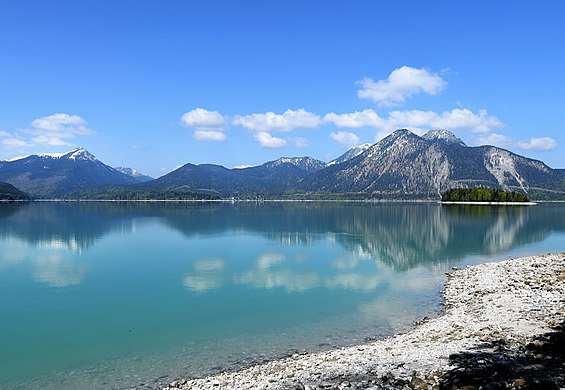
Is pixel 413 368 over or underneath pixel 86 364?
over

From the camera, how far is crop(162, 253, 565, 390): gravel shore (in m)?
17.7

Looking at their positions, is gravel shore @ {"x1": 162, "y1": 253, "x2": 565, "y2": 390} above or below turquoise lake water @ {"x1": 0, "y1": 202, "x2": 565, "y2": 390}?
above

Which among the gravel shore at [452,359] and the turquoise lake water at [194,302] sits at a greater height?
the gravel shore at [452,359]

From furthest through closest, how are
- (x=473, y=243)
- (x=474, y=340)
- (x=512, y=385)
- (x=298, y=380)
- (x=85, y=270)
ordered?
(x=473, y=243), (x=85, y=270), (x=474, y=340), (x=298, y=380), (x=512, y=385)

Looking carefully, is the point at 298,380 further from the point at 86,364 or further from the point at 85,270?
the point at 85,270

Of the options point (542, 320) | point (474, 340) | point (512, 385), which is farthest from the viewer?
point (542, 320)

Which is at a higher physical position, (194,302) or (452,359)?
(452,359)

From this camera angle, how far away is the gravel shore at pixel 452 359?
17672mm

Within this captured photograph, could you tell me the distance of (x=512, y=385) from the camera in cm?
1628

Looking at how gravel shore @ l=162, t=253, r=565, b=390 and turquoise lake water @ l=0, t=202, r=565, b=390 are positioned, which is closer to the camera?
gravel shore @ l=162, t=253, r=565, b=390

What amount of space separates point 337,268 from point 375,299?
1757cm

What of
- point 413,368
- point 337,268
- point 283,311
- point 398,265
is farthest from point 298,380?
point 398,265

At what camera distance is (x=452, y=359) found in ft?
66.5

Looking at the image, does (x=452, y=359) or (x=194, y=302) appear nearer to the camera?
(x=452, y=359)
